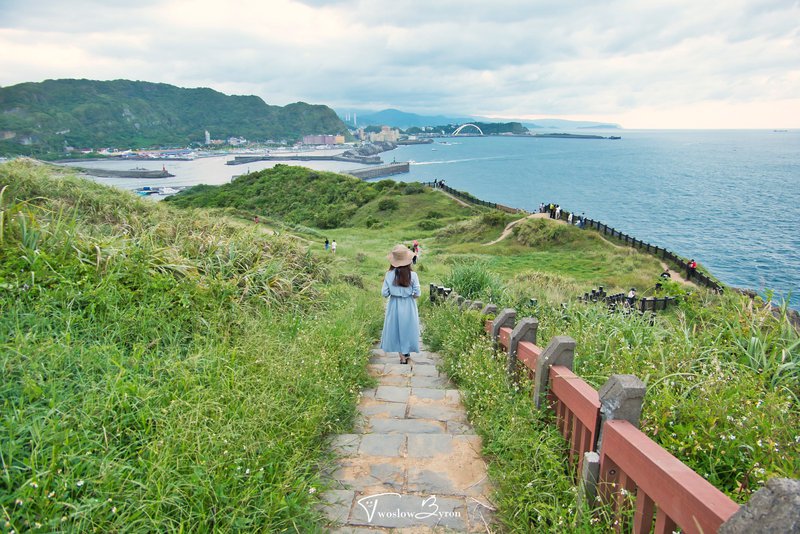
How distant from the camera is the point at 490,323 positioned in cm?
530

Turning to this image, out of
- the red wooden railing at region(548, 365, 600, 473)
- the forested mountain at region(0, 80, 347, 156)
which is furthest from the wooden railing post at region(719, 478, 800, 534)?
the forested mountain at region(0, 80, 347, 156)

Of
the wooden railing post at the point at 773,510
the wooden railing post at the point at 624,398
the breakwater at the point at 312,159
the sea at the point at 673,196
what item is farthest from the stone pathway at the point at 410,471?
the breakwater at the point at 312,159

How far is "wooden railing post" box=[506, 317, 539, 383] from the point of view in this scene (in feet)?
13.1

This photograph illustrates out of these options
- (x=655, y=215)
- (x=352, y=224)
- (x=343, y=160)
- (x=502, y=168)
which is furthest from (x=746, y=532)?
(x=343, y=160)

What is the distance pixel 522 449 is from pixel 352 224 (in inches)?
1562

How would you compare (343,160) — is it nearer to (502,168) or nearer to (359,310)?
(502,168)

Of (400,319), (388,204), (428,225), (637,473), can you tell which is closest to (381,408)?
(400,319)

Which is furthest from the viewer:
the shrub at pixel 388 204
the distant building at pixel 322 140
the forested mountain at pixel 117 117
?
the distant building at pixel 322 140

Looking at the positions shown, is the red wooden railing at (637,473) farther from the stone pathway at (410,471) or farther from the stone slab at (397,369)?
the stone slab at (397,369)

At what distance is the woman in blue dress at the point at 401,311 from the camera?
20.3ft

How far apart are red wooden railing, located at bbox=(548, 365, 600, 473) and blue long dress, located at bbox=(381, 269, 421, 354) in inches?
118

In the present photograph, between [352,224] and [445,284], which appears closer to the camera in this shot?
[445,284]

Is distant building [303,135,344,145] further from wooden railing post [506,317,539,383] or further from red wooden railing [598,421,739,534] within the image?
red wooden railing [598,421,739,534]

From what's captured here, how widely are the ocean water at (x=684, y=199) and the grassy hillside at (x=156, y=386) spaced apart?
25.9 feet
